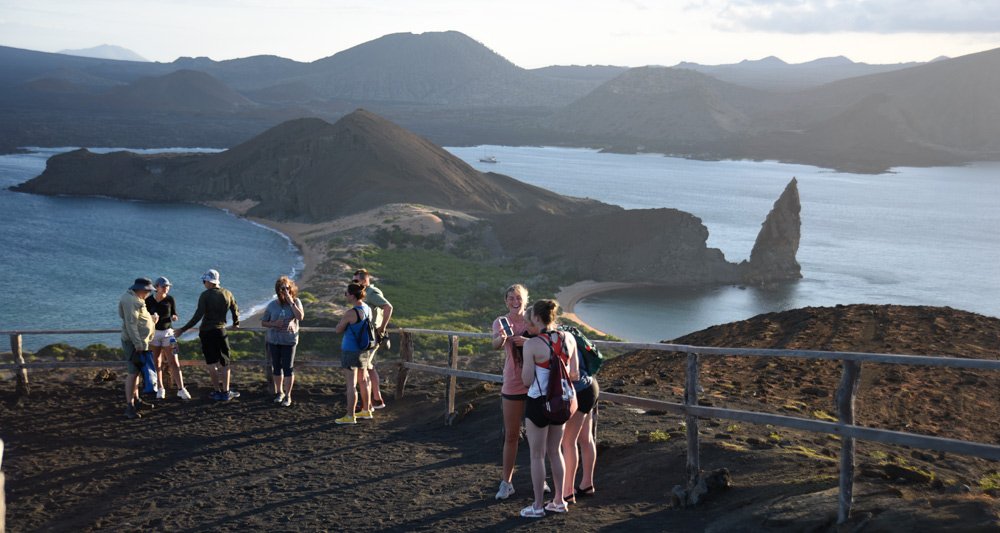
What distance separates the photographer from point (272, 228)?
318 ft

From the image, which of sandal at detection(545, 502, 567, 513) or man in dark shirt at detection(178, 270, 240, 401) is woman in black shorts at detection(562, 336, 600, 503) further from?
man in dark shirt at detection(178, 270, 240, 401)

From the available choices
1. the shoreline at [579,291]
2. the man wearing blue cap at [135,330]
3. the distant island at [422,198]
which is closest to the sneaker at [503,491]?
the man wearing blue cap at [135,330]

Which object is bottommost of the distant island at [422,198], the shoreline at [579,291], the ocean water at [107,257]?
the shoreline at [579,291]

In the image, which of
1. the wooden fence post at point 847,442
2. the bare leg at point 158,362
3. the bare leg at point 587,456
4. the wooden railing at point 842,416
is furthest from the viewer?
the bare leg at point 158,362

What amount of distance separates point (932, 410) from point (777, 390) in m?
2.04

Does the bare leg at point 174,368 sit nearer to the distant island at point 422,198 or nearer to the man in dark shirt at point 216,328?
the man in dark shirt at point 216,328

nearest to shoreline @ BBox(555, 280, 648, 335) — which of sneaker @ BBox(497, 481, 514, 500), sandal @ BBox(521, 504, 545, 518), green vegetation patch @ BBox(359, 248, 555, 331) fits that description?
green vegetation patch @ BBox(359, 248, 555, 331)

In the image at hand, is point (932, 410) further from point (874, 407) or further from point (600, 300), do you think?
point (600, 300)

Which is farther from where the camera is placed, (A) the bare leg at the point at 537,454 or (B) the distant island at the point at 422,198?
(B) the distant island at the point at 422,198

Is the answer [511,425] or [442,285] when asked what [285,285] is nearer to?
[511,425]

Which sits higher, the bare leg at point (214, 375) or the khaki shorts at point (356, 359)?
the khaki shorts at point (356, 359)

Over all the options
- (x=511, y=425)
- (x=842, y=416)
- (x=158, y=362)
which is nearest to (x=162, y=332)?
(x=158, y=362)

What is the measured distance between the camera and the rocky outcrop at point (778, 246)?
251ft

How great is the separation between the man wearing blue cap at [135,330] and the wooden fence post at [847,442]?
27.0ft
